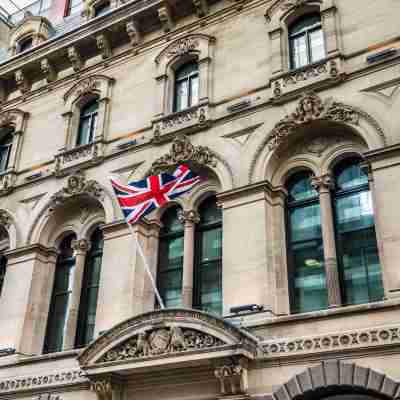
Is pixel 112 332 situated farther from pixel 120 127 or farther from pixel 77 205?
pixel 120 127

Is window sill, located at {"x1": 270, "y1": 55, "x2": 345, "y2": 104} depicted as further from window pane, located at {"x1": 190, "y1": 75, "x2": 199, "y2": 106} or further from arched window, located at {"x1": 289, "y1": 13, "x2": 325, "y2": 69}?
window pane, located at {"x1": 190, "y1": 75, "x2": 199, "y2": 106}

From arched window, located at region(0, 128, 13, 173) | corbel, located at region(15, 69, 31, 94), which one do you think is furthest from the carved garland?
corbel, located at region(15, 69, 31, 94)

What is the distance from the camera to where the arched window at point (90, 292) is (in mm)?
17073

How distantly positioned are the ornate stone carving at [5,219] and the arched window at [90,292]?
3388 mm

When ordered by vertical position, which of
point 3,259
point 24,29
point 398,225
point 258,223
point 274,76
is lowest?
point 398,225

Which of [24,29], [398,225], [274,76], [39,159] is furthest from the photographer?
[24,29]

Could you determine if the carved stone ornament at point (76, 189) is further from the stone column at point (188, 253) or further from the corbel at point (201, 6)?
the corbel at point (201, 6)

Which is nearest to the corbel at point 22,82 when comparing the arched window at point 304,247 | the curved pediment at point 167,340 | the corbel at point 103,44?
the corbel at point 103,44

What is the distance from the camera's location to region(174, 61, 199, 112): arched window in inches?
744

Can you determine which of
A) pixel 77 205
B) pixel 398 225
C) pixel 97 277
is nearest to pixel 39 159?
pixel 77 205

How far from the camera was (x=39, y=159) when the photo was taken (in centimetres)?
2091

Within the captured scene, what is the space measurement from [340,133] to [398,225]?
10.9ft

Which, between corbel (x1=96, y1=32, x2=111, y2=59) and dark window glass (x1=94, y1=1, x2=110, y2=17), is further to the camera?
dark window glass (x1=94, y1=1, x2=110, y2=17)

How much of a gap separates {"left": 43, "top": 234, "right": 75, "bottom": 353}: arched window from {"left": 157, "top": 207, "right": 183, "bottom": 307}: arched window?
130 inches
